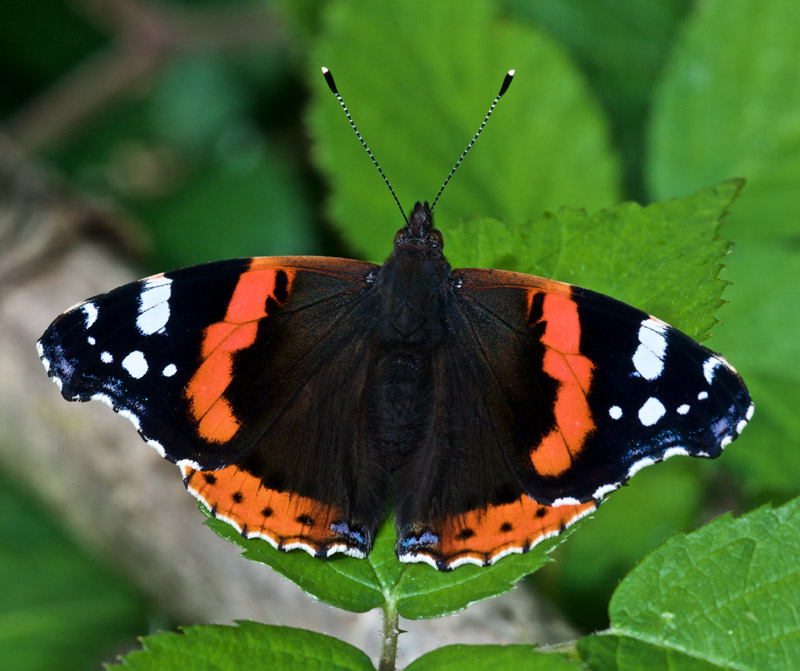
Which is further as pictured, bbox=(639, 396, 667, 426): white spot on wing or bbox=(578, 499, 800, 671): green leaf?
bbox=(639, 396, 667, 426): white spot on wing

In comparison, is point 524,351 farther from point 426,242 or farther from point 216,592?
point 216,592

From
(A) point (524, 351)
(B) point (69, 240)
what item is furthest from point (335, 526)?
(B) point (69, 240)

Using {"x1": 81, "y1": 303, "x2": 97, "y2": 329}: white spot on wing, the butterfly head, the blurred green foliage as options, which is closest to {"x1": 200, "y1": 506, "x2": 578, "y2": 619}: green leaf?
{"x1": 81, "y1": 303, "x2": 97, "y2": 329}: white spot on wing

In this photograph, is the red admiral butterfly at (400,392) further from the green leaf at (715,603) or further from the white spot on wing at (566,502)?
the green leaf at (715,603)

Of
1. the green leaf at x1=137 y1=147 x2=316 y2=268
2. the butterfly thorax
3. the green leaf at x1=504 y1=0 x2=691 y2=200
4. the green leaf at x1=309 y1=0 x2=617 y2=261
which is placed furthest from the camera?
the green leaf at x1=137 y1=147 x2=316 y2=268

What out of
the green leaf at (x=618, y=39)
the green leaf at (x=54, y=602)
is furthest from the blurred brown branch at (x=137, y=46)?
the green leaf at (x=54, y=602)

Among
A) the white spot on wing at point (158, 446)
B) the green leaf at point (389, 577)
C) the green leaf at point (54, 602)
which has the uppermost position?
the green leaf at point (54, 602)

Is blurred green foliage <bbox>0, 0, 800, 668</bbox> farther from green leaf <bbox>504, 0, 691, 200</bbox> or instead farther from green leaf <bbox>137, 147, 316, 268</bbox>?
green leaf <bbox>137, 147, 316, 268</bbox>
